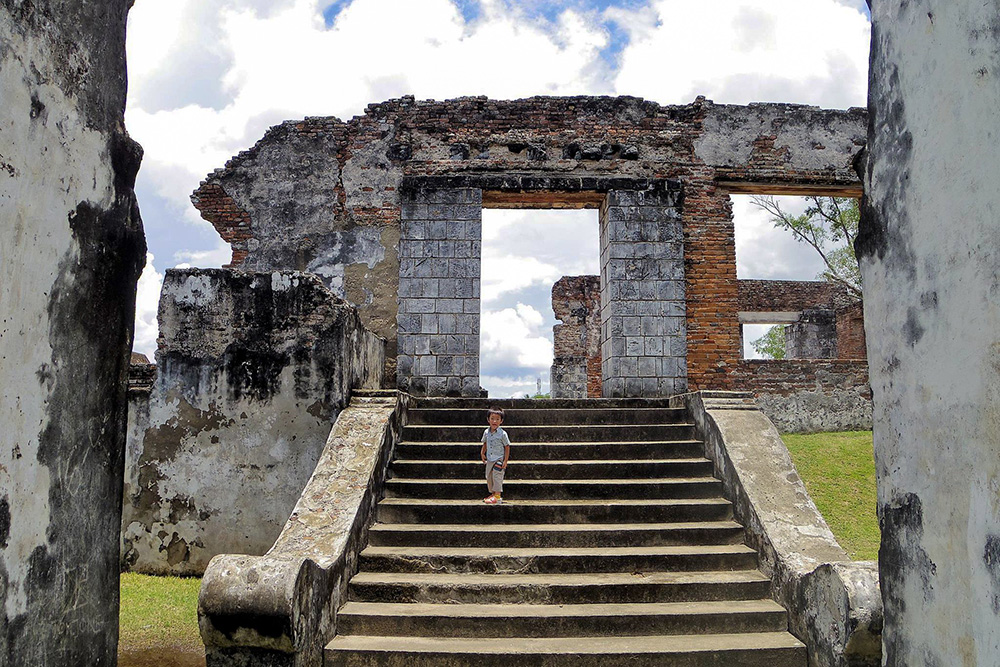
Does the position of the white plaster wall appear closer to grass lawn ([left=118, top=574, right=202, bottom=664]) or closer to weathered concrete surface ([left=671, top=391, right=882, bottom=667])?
grass lawn ([left=118, top=574, right=202, bottom=664])

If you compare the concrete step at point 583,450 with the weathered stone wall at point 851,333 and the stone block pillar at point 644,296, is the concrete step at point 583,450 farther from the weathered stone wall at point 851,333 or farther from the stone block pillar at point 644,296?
the weathered stone wall at point 851,333

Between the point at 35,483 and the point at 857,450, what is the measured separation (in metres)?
10.8

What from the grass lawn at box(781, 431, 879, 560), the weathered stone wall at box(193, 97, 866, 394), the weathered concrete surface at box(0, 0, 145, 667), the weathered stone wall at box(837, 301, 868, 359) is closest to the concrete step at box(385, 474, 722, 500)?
the grass lawn at box(781, 431, 879, 560)

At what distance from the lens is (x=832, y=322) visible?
1972 centimetres

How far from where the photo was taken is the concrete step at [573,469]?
6129 mm

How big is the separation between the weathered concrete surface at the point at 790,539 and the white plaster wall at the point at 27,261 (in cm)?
371

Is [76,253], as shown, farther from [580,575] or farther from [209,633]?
[580,575]

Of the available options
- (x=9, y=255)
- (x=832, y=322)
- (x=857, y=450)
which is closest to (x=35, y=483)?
(x=9, y=255)

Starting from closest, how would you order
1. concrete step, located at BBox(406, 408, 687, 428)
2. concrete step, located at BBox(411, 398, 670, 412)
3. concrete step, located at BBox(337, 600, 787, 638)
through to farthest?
concrete step, located at BBox(337, 600, 787, 638) < concrete step, located at BBox(406, 408, 687, 428) < concrete step, located at BBox(411, 398, 670, 412)

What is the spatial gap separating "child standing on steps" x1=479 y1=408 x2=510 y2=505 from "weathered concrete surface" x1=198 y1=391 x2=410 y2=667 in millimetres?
865

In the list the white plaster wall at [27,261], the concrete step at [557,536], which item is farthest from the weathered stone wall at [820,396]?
the white plaster wall at [27,261]

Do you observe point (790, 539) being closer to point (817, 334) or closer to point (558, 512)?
point (558, 512)

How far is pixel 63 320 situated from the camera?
7.45ft

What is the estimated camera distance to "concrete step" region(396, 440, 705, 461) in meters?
6.39
